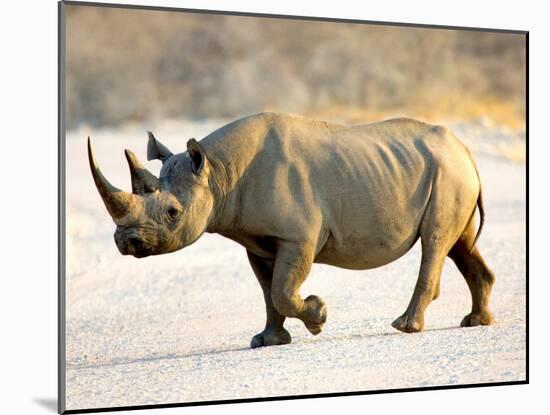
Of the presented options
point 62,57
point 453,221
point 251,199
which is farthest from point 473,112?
point 62,57

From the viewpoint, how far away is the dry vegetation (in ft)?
28.6

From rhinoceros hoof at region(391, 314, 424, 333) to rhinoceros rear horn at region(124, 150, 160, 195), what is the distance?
69.0 inches

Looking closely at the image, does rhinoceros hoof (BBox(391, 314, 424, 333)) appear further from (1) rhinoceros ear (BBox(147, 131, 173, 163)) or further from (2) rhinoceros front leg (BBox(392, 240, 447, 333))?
(1) rhinoceros ear (BBox(147, 131, 173, 163))

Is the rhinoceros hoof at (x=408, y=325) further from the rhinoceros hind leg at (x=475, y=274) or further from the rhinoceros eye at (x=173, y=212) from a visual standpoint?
the rhinoceros eye at (x=173, y=212)

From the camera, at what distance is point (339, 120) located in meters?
10.0

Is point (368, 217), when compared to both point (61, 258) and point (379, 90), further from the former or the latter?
point (379, 90)

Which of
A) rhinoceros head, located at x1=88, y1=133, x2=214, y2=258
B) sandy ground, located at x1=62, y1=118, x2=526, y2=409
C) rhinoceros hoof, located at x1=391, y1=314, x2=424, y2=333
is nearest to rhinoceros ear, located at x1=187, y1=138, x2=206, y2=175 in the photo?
rhinoceros head, located at x1=88, y1=133, x2=214, y2=258

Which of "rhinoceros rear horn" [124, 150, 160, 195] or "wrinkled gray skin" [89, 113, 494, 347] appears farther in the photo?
"wrinkled gray skin" [89, 113, 494, 347]

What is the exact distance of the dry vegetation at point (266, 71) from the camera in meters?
8.72

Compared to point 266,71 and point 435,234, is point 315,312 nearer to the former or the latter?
point 435,234

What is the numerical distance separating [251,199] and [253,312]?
10.3 feet

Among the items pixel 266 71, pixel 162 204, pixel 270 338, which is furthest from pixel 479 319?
pixel 266 71

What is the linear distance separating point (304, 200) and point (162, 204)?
2.71 feet

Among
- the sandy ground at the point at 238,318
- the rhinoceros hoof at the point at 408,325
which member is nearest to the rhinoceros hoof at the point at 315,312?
the sandy ground at the point at 238,318
